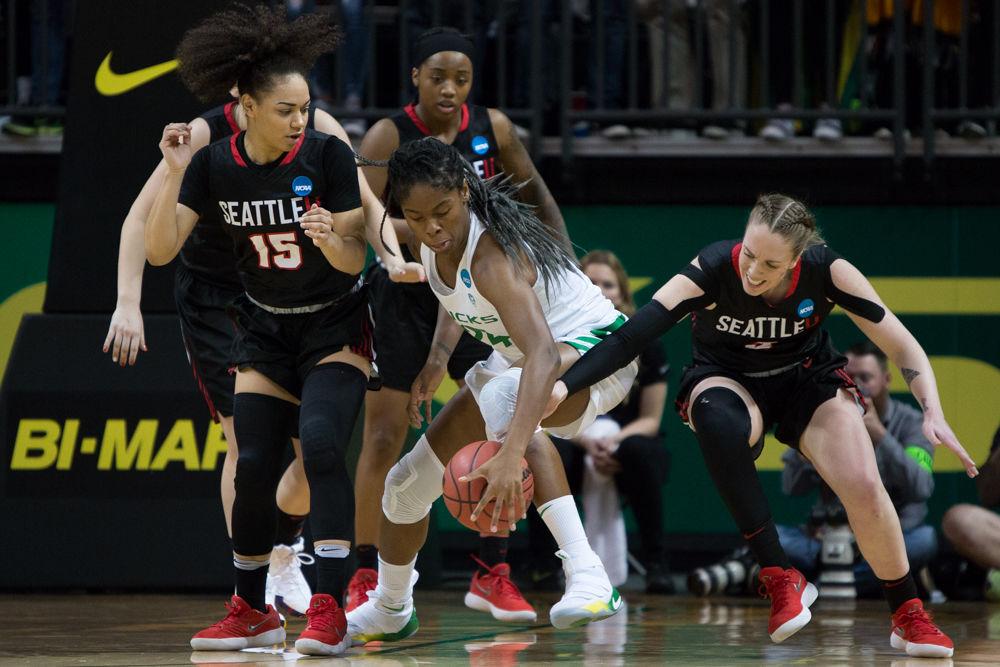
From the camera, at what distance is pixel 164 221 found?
15.8ft

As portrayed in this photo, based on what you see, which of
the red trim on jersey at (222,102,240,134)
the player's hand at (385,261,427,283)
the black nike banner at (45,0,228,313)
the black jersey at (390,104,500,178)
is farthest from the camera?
the black nike banner at (45,0,228,313)

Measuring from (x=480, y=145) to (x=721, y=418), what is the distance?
1.76m

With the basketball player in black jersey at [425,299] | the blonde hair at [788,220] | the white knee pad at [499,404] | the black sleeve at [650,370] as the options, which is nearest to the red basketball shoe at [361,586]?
the basketball player in black jersey at [425,299]

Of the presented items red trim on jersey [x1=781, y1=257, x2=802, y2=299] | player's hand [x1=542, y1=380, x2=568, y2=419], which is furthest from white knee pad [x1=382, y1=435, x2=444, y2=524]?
red trim on jersey [x1=781, y1=257, x2=802, y2=299]

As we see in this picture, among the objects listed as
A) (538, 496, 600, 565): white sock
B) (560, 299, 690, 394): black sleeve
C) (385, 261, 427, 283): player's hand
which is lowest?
(538, 496, 600, 565): white sock

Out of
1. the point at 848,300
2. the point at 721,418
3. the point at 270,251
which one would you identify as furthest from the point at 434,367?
the point at 848,300

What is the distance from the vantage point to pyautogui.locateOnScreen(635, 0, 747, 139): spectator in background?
876 cm

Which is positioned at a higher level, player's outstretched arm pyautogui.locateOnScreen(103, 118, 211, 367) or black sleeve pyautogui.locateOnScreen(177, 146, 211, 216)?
black sleeve pyautogui.locateOnScreen(177, 146, 211, 216)

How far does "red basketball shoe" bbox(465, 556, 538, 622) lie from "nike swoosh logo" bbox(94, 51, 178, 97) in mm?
2850

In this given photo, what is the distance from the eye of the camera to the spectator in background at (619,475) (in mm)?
7644

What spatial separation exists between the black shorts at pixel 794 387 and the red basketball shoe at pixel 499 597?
1.18 m

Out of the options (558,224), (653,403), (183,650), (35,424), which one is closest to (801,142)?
(653,403)

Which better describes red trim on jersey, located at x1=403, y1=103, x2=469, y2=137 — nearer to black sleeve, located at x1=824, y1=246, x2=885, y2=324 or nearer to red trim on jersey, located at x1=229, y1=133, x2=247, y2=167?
red trim on jersey, located at x1=229, y1=133, x2=247, y2=167

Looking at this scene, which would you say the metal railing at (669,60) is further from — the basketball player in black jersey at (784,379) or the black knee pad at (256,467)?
the black knee pad at (256,467)
